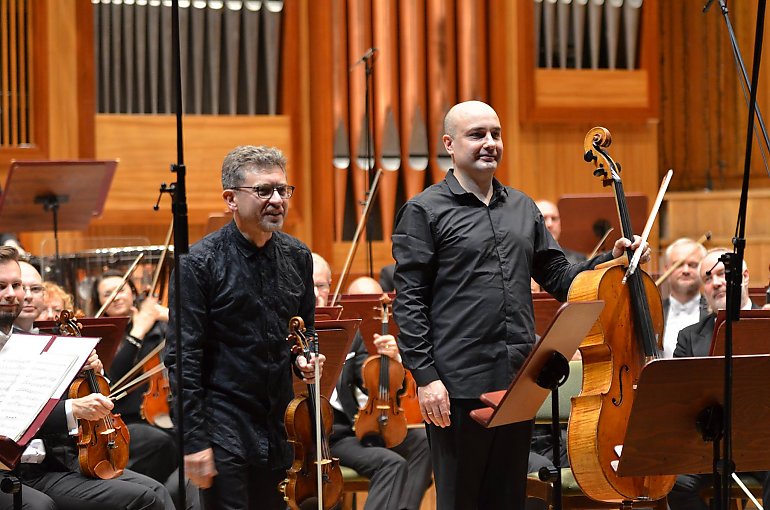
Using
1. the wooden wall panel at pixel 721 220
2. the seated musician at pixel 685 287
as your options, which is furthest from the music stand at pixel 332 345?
the wooden wall panel at pixel 721 220

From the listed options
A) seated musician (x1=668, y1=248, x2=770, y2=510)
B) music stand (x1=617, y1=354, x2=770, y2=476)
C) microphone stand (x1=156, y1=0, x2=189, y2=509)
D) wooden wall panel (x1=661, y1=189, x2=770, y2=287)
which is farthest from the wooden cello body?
wooden wall panel (x1=661, y1=189, x2=770, y2=287)

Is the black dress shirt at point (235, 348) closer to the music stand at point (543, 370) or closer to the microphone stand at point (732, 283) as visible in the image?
the music stand at point (543, 370)

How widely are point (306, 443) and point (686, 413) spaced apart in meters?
0.97

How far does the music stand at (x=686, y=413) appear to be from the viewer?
2898mm

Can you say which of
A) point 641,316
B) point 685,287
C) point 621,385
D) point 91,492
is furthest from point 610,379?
point 685,287

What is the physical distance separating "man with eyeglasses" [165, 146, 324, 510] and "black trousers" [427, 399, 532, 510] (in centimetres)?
41

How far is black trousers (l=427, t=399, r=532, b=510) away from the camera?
10.2 ft

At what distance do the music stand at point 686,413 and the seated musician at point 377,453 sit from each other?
172 cm

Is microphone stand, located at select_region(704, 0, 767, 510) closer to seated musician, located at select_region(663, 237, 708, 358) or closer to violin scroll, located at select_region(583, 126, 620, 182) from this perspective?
violin scroll, located at select_region(583, 126, 620, 182)

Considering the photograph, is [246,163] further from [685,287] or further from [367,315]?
[685,287]

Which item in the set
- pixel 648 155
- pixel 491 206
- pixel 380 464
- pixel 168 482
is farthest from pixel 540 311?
pixel 648 155

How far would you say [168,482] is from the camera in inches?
193

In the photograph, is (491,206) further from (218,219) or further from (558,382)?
(218,219)

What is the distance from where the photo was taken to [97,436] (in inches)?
154
